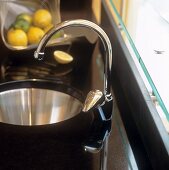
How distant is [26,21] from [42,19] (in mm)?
62

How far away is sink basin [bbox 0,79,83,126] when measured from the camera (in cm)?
113

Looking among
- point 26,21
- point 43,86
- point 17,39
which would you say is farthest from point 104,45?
point 26,21

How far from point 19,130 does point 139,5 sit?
0.56 meters

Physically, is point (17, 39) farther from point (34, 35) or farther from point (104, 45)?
point (104, 45)

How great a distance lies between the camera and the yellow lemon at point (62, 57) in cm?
126

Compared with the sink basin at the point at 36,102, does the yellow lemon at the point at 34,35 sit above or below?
above

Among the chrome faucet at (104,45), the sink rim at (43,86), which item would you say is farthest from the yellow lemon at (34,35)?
the chrome faucet at (104,45)

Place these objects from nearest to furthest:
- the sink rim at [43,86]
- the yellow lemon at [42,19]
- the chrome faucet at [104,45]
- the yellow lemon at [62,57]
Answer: the chrome faucet at [104,45] → the sink rim at [43,86] → the yellow lemon at [62,57] → the yellow lemon at [42,19]

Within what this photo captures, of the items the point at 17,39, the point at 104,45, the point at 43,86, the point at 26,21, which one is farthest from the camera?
the point at 26,21

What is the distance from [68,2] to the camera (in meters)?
1.79

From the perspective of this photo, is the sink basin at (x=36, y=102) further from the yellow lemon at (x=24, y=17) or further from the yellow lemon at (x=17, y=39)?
the yellow lemon at (x=24, y=17)

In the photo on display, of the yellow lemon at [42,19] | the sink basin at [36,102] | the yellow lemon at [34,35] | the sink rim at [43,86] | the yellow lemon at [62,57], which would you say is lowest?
the sink basin at [36,102]

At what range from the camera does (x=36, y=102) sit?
1.18 metres

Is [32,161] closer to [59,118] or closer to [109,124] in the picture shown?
[109,124]
